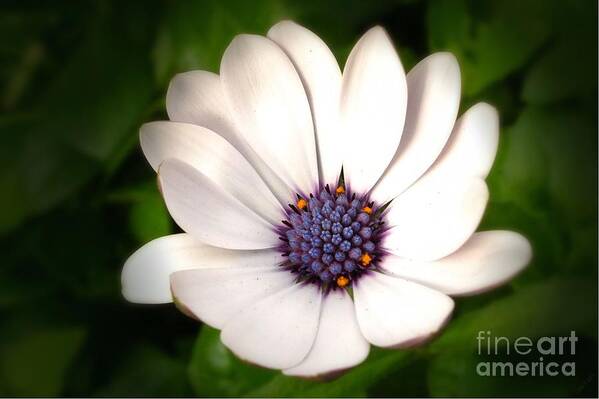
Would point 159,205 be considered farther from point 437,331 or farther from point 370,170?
point 437,331

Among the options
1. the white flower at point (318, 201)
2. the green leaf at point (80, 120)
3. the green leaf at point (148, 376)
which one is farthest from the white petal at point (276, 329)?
the green leaf at point (80, 120)

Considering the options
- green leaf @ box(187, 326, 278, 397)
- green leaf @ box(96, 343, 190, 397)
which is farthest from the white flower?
green leaf @ box(96, 343, 190, 397)

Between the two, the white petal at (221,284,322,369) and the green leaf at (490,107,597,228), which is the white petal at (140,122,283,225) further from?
the green leaf at (490,107,597,228)

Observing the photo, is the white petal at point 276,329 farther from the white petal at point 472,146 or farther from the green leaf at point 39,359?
the green leaf at point 39,359

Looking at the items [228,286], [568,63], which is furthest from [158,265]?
[568,63]

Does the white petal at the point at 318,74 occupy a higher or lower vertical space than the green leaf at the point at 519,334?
higher

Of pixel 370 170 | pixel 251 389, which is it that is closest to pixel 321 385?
pixel 251 389
